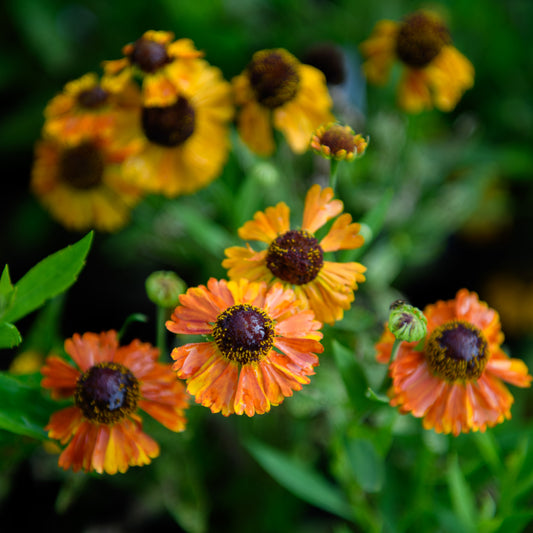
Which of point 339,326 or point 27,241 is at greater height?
point 339,326

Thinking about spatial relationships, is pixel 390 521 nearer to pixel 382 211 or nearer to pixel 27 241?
pixel 382 211

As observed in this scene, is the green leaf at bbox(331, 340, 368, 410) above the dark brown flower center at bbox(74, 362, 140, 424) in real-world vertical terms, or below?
below

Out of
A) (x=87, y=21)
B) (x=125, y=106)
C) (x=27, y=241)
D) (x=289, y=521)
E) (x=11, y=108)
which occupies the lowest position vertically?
(x=289, y=521)

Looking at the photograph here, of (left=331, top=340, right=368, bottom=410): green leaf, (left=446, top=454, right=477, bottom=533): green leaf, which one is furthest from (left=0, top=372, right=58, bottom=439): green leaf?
(left=446, top=454, right=477, bottom=533): green leaf

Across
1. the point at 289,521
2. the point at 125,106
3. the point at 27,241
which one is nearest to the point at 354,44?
the point at 125,106

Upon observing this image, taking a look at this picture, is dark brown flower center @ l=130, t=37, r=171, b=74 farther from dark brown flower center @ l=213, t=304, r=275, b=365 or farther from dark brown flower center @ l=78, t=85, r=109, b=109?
dark brown flower center @ l=213, t=304, r=275, b=365

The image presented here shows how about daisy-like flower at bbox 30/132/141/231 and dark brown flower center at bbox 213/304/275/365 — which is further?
daisy-like flower at bbox 30/132/141/231

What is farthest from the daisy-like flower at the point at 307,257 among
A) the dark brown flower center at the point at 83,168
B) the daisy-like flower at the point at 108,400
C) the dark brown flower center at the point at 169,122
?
the dark brown flower center at the point at 83,168
